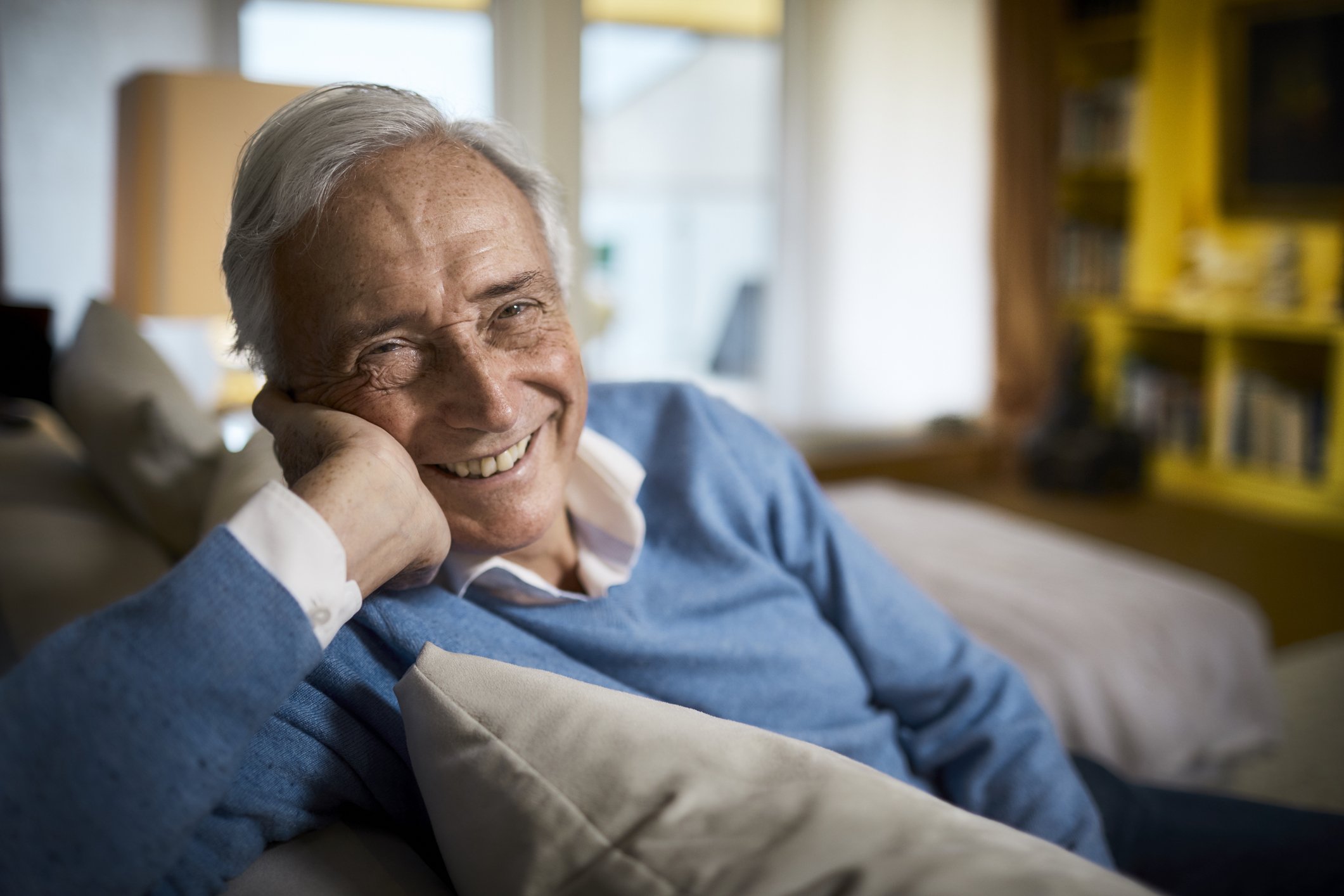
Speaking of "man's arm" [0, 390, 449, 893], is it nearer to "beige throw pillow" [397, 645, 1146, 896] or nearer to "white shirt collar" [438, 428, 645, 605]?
"beige throw pillow" [397, 645, 1146, 896]

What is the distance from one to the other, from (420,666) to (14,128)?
218 centimetres

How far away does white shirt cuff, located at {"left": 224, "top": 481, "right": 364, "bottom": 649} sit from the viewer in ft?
1.93

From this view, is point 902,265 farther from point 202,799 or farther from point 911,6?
point 202,799

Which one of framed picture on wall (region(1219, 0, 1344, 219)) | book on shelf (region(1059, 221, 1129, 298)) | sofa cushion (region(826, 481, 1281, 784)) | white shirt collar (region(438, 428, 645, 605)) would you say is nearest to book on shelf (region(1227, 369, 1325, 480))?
framed picture on wall (region(1219, 0, 1344, 219))

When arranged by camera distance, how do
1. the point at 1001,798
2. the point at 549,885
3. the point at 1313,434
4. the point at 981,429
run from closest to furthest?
the point at 549,885, the point at 1001,798, the point at 1313,434, the point at 981,429

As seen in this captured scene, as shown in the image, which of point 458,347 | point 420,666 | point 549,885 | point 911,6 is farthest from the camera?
point 911,6

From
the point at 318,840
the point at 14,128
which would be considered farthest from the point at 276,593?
the point at 14,128

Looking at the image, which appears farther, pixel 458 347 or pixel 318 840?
pixel 458 347

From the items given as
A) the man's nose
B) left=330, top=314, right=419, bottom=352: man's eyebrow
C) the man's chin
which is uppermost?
left=330, top=314, right=419, bottom=352: man's eyebrow

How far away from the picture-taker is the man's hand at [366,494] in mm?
647

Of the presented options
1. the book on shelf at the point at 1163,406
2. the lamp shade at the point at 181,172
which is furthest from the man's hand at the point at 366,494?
the book on shelf at the point at 1163,406

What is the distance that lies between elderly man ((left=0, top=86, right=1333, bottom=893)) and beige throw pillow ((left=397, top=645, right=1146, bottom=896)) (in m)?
0.11

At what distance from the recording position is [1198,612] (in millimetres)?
1772

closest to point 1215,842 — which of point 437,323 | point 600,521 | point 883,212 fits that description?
point 600,521
